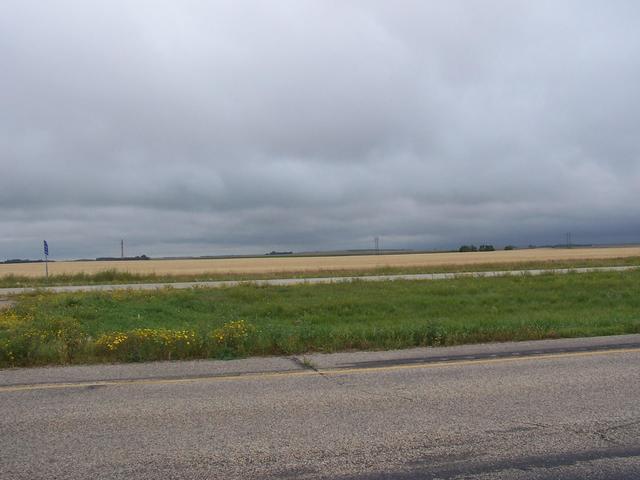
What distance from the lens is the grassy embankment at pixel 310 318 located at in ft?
36.4

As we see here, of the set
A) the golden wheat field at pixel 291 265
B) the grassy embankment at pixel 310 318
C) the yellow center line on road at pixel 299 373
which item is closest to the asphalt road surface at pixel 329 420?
the yellow center line on road at pixel 299 373

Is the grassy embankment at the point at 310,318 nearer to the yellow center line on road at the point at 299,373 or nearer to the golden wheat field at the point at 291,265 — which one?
the yellow center line on road at the point at 299,373

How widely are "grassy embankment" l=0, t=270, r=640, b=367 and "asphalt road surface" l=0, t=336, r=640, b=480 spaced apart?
140 centimetres

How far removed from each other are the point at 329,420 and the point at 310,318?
1155 centimetres

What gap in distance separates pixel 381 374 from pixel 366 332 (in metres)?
3.84

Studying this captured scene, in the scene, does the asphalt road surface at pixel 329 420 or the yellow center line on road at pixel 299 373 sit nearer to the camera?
the asphalt road surface at pixel 329 420

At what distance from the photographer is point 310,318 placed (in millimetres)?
17938

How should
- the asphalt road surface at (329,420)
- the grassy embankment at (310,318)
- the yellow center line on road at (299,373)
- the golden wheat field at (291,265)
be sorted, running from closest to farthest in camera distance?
the asphalt road surface at (329,420)
the yellow center line on road at (299,373)
the grassy embankment at (310,318)
the golden wheat field at (291,265)

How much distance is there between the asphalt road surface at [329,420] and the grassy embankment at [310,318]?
1.40 meters

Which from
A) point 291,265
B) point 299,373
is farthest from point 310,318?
point 291,265

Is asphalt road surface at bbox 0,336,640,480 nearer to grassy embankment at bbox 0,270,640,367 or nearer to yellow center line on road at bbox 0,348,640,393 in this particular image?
yellow center line on road at bbox 0,348,640,393

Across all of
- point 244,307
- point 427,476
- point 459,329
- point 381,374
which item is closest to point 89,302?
point 244,307

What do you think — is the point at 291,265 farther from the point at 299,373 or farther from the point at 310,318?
the point at 299,373

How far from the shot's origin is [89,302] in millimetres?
21000
